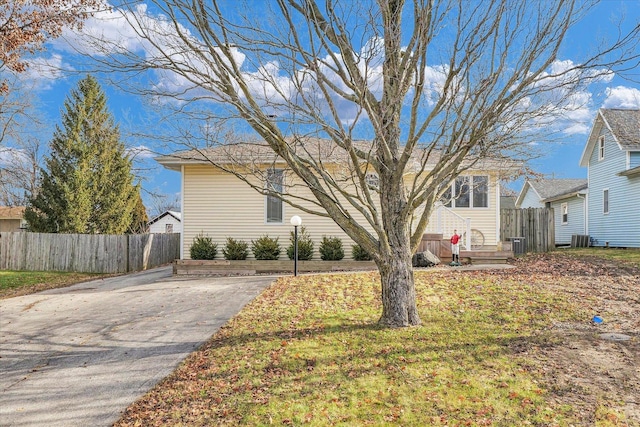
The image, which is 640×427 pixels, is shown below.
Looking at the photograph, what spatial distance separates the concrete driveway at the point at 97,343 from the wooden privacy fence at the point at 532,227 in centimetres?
1410

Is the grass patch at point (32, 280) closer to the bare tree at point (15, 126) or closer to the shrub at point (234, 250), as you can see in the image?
the bare tree at point (15, 126)

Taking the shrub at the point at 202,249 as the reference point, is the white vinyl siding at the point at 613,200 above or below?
above

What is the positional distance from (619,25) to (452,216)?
878 cm

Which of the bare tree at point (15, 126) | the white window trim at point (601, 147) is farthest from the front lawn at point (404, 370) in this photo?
the white window trim at point (601, 147)

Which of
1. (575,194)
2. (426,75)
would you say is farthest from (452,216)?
(575,194)

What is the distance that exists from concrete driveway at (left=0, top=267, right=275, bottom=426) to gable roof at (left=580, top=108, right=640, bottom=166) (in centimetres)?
1644

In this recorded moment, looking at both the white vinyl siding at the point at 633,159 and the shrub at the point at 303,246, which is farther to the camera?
the white vinyl siding at the point at 633,159

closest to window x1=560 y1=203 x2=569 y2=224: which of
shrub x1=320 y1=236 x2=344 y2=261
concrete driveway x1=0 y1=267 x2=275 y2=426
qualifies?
shrub x1=320 y1=236 x2=344 y2=261

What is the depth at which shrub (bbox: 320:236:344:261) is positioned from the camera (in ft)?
41.1

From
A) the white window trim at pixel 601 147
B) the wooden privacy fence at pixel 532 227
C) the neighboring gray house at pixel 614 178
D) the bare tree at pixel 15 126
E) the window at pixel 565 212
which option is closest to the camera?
the bare tree at pixel 15 126

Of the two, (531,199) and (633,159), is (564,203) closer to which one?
(531,199)

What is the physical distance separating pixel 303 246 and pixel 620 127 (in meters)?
15.3

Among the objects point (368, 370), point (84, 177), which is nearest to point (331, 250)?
point (368, 370)

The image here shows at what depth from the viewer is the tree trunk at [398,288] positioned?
549 centimetres
